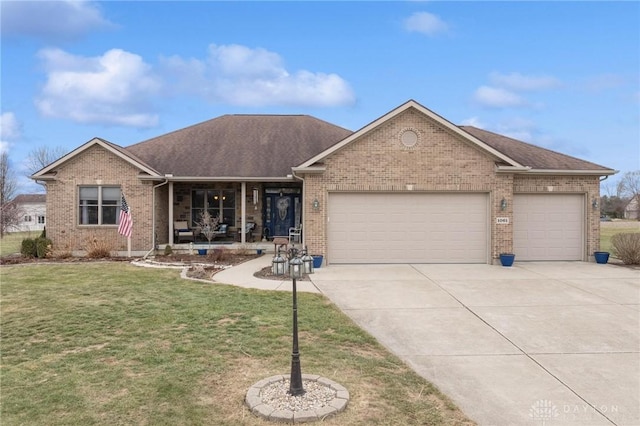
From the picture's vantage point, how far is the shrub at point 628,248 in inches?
551

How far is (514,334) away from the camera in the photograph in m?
6.68

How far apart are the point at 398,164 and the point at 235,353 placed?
9743 millimetres

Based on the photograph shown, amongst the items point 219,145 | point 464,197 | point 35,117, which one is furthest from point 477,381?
point 35,117

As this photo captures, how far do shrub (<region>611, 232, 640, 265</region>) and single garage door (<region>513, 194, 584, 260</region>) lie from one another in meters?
1.13

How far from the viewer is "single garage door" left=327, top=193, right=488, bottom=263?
1395 centimetres

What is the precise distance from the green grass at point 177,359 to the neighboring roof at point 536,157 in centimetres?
1088

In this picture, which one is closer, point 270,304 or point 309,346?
point 309,346

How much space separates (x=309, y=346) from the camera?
234 inches

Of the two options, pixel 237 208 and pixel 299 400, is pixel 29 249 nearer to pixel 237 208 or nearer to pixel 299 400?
pixel 237 208

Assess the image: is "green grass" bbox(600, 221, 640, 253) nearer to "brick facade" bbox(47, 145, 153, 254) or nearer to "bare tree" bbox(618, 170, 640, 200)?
"brick facade" bbox(47, 145, 153, 254)

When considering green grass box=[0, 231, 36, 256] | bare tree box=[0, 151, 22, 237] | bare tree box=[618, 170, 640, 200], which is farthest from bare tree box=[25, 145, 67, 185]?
bare tree box=[618, 170, 640, 200]

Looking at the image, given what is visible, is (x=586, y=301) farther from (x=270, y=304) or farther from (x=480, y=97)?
(x=480, y=97)

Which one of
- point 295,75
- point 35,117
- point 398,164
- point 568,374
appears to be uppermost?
point 295,75

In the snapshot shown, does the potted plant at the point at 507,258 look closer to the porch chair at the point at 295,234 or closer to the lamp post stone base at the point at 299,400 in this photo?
the porch chair at the point at 295,234
